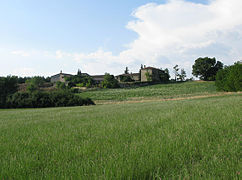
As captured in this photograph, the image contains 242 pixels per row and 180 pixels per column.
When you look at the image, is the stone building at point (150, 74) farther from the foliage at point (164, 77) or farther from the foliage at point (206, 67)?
the foliage at point (206, 67)

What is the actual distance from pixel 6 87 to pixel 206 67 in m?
80.8

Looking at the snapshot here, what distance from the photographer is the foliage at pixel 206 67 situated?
83750 mm

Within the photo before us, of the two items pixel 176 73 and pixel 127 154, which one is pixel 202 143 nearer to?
pixel 127 154

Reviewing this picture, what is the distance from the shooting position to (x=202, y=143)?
10.4 ft

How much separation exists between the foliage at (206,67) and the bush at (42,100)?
66590 millimetres

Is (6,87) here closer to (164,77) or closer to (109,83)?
(109,83)

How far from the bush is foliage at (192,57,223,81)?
66.6 metres

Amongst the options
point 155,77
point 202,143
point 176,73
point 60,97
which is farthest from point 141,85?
point 202,143

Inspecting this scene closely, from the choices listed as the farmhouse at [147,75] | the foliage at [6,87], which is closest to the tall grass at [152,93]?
the foliage at [6,87]

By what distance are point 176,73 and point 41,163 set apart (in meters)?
114

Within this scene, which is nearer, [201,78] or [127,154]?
[127,154]

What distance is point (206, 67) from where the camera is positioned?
83.7m

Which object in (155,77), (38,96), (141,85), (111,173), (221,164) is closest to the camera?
(111,173)

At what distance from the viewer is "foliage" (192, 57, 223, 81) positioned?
83750 mm
